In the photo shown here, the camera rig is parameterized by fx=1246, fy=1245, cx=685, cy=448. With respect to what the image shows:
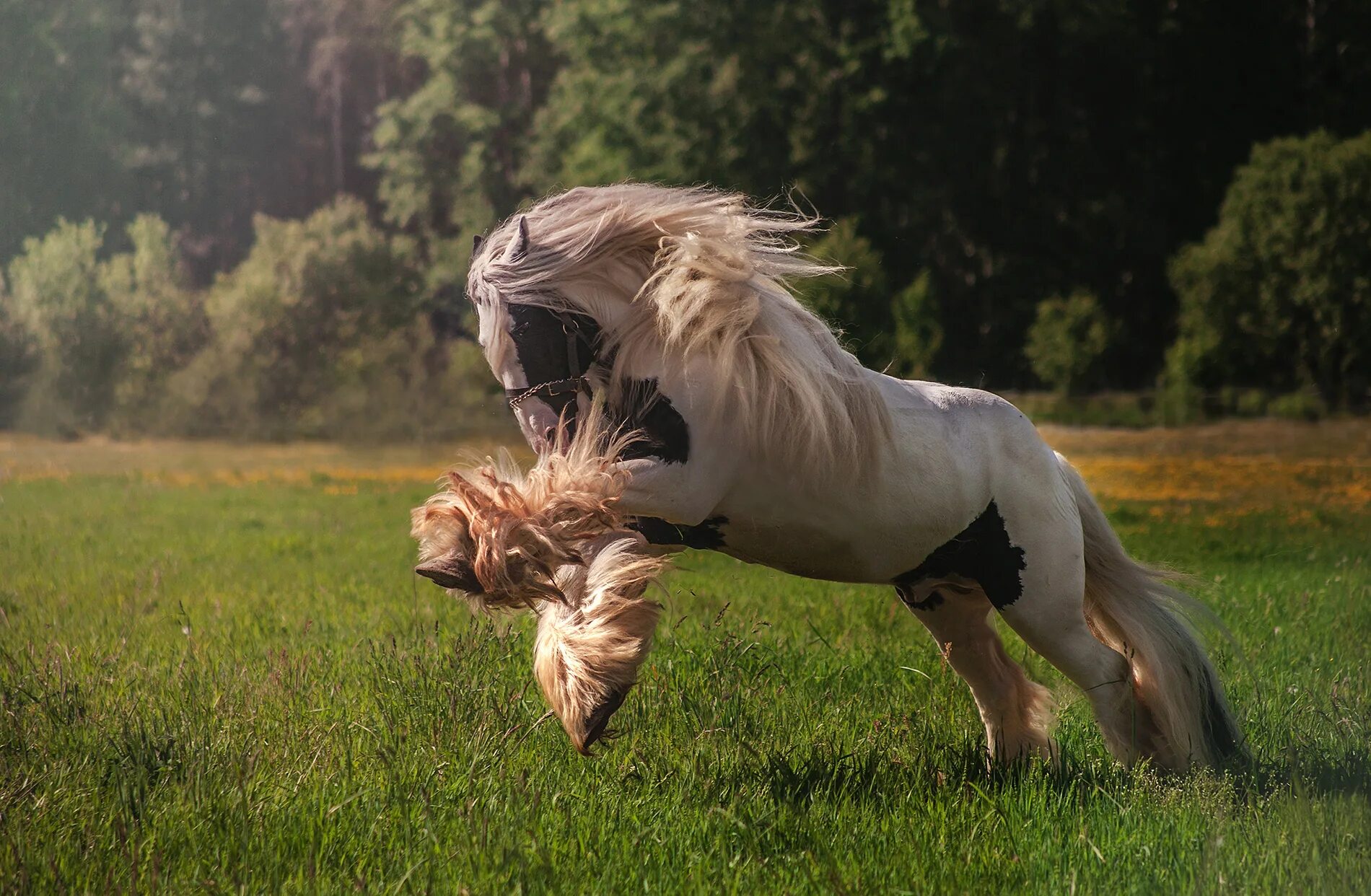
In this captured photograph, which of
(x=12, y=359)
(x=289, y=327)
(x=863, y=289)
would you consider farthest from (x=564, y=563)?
(x=289, y=327)

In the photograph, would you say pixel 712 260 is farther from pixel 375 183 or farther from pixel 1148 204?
pixel 375 183

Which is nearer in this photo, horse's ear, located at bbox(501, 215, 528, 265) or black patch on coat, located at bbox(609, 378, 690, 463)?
black patch on coat, located at bbox(609, 378, 690, 463)

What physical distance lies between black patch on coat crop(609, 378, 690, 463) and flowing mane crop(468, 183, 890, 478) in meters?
0.09

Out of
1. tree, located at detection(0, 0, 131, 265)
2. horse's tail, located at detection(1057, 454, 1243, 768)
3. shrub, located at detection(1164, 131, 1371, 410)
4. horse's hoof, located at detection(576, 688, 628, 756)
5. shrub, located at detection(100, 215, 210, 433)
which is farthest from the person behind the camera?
shrub, located at detection(1164, 131, 1371, 410)

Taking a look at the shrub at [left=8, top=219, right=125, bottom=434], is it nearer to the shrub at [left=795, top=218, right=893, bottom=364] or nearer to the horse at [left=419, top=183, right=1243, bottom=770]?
the shrub at [left=795, top=218, right=893, bottom=364]

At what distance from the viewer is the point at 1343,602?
7.30 metres

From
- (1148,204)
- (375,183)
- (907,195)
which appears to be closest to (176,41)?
(375,183)

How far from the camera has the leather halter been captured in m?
3.51

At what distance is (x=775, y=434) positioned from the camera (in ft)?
11.7

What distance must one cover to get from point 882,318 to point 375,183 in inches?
770

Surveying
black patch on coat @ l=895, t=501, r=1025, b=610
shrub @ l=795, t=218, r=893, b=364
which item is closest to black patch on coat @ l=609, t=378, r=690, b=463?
black patch on coat @ l=895, t=501, r=1025, b=610

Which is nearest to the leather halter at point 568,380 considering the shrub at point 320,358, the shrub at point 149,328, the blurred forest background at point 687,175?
the blurred forest background at point 687,175

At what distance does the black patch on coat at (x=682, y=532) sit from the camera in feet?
12.0

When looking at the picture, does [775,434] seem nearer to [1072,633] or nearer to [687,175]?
[1072,633]
